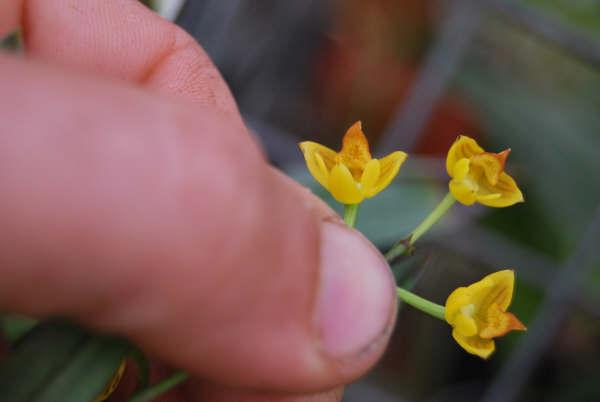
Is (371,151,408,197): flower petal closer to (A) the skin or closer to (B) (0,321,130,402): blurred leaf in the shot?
(A) the skin

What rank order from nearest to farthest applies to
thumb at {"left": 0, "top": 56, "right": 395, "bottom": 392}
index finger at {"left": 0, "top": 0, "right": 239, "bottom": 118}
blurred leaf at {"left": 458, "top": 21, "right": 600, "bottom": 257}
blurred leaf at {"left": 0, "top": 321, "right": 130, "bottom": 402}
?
1. thumb at {"left": 0, "top": 56, "right": 395, "bottom": 392}
2. blurred leaf at {"left": 0, "top": 321, "right": 130, "bottom": 402}
3. index finger at {"left": 0, "top": 0, "right": 239, "bottom": 118}
4. blurred leaf at {"left": 458, "top": 21, "right": 600, "bottom": 257}

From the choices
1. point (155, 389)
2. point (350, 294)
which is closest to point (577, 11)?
point (350, 294)

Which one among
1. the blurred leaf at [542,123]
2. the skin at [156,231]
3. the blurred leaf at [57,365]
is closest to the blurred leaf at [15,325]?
the blurred leaf at [57,365]

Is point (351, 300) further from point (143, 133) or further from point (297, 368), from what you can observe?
point (143, 133)

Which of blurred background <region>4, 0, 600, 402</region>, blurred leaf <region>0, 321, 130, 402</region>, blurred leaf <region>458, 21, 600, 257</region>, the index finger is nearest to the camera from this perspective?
blurred leaf <region>0, 321, 130, 402</region>

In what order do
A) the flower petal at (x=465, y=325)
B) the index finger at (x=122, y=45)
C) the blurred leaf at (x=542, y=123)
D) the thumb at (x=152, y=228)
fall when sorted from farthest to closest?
the blurred leaf at (x=542, y=123)
the index finger at (x=122, y=45)
the flower petal at (x=465, y=325)
the thumb at (x=152, y=228)

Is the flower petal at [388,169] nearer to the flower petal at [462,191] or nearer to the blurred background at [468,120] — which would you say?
the flower petal at [462,191]

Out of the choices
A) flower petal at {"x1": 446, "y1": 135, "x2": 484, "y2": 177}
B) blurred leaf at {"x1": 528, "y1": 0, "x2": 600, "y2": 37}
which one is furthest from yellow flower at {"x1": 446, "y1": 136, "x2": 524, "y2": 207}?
blurred leaf at {"x1": 528, "y1": 0, "x2": 600, "y2": 37}
